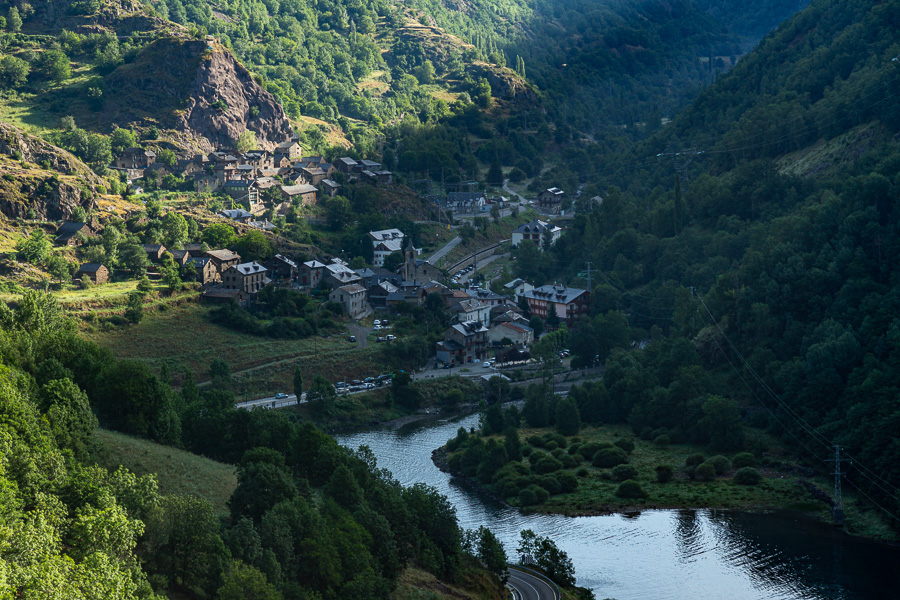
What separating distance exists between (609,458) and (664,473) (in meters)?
3.88

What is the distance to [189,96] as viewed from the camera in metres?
107

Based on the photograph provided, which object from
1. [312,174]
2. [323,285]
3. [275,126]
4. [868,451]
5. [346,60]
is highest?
[346,60]

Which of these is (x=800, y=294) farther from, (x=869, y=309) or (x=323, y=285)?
(x=323, y=285)

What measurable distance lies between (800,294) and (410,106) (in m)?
83.3

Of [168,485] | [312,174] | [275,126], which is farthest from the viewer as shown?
[275,126]

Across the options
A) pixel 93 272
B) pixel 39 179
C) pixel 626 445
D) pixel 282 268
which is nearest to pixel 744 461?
→ pixel 626 445

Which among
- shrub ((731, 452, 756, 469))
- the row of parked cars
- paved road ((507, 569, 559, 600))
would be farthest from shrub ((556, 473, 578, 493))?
the row of parked cars

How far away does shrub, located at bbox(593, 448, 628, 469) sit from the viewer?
192ft

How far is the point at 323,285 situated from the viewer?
82.4m

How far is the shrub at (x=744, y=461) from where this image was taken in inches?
2231

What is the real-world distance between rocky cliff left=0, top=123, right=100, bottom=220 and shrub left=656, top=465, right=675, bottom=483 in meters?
51.1

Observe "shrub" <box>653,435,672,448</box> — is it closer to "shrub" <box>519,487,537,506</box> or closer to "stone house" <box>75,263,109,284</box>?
"shrub" <box>519,487,537,506</box>

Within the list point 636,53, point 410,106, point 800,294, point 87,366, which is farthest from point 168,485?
point 636,53

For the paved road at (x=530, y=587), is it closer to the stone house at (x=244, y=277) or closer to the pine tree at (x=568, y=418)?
the pine tree at (x=568, y=418)
